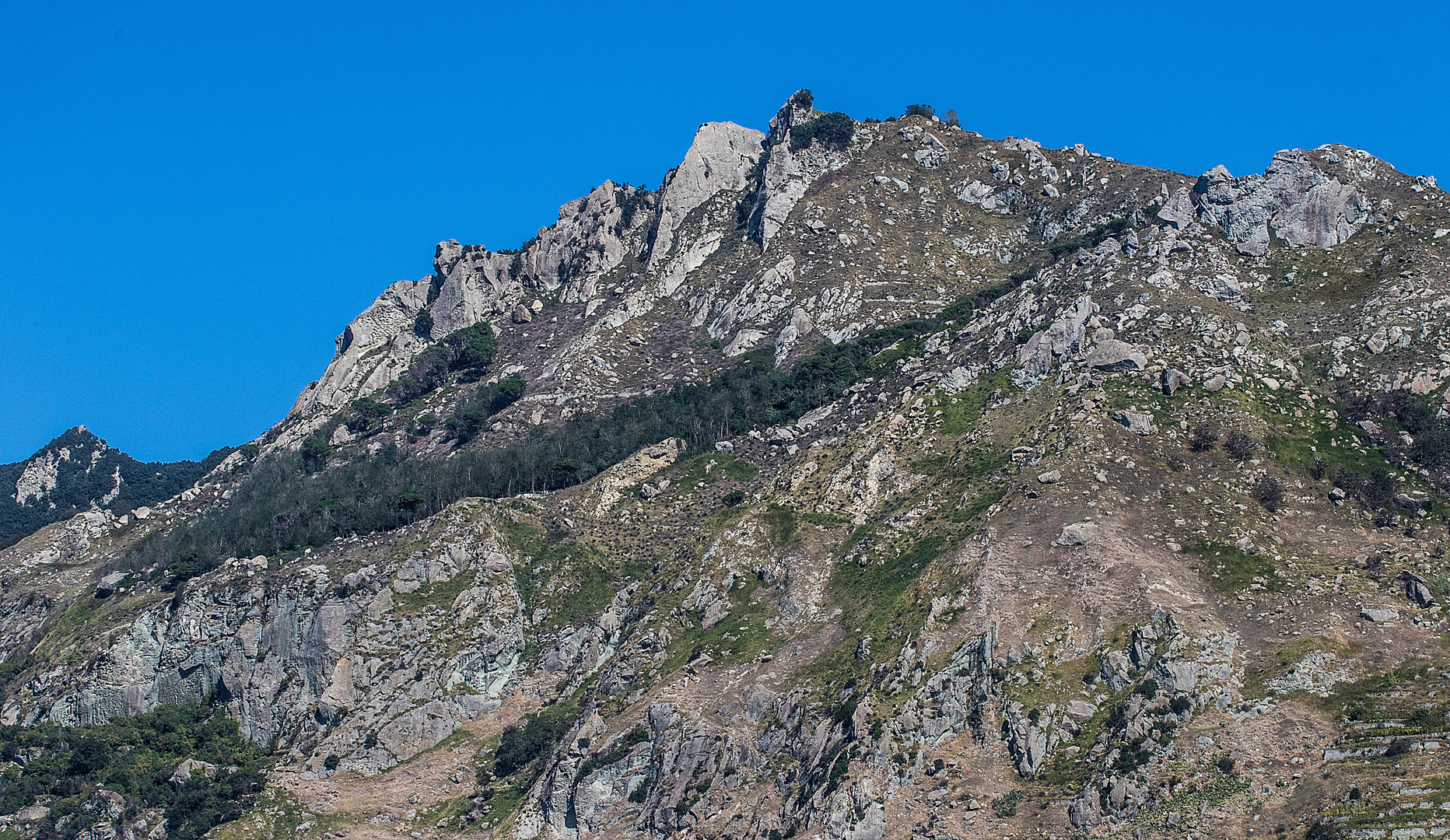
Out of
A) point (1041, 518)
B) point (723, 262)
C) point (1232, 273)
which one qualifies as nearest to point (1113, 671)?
point (1041, 518)

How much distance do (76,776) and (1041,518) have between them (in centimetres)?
8733

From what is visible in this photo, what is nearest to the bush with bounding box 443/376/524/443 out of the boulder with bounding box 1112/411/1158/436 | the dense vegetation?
the dense vegetation

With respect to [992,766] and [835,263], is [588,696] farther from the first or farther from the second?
[835,263]

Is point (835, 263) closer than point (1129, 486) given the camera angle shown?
No

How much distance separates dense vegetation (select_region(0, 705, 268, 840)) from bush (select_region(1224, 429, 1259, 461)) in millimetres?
87096

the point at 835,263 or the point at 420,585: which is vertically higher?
the point at 835,263

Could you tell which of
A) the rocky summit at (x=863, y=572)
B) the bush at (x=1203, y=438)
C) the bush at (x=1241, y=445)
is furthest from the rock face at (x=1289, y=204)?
the bush at (x=1241, y=445)

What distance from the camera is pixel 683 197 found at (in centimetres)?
19862

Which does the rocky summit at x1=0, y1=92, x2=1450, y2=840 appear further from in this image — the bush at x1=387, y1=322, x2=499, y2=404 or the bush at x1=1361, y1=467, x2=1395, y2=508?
the bush at x1=387, y1=322, x2=499, y2=404

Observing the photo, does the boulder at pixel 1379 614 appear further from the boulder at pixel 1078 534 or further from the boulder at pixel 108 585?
the boulder at pixel 108 585

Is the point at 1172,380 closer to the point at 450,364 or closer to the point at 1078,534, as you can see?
the point at 1078,534

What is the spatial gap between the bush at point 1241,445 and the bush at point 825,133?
347 feet

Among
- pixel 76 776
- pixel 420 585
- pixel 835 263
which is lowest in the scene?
pixel 76 776

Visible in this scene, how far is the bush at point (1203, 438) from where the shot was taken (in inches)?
3910
